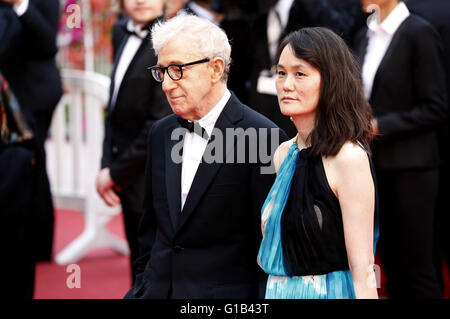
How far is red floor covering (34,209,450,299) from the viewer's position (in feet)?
15.7

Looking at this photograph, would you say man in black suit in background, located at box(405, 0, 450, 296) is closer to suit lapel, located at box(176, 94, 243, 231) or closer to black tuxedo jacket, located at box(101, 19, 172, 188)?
black tuxedo jacket, located at box(101, 19, 172, 188)

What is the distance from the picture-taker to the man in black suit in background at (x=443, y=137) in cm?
405

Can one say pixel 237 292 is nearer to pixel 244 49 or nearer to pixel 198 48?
pixel 198 48

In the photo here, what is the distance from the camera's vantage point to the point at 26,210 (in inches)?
150

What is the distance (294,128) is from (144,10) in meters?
1.03

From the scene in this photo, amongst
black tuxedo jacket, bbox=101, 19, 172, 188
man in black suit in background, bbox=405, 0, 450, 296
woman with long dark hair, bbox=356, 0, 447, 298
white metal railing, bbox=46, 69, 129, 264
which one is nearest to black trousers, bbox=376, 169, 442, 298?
woman with long dark hair, bbox=356, 0, 447, 298

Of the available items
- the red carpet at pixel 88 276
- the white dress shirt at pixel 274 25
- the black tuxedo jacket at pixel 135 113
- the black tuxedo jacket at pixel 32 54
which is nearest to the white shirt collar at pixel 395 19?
the white dress shirt at pixel 274 25

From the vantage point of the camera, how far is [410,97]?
12.2 feet

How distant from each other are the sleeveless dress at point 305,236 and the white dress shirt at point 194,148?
1.22 feet

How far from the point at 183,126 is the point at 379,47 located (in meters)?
1.52
